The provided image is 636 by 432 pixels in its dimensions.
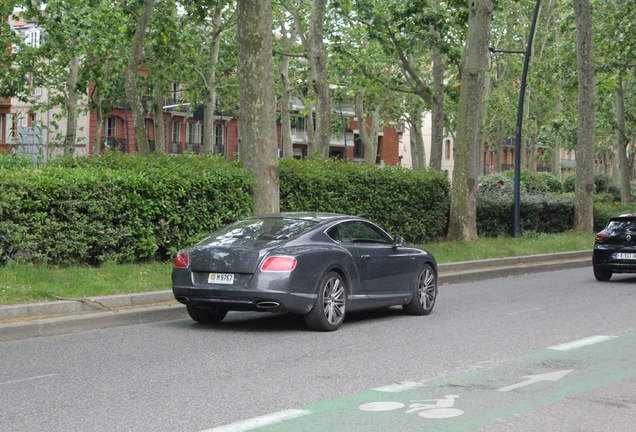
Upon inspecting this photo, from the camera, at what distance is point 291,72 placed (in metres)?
53.4

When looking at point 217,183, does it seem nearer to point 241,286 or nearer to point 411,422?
Result: point 241,286

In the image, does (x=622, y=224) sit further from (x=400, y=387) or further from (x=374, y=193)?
(x=400, y=387)

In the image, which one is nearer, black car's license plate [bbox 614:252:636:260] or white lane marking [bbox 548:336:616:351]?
white lane marking [bbox 548:336:616:351]

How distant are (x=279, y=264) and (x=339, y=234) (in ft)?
4.64

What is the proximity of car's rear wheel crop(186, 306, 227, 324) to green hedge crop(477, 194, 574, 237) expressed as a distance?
17.4 metres

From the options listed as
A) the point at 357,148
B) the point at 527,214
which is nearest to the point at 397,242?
the point at 527,214

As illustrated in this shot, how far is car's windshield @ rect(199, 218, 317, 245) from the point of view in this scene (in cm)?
1170

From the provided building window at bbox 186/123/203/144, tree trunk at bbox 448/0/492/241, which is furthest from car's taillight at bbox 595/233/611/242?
building window at bbox 186/123/203/144

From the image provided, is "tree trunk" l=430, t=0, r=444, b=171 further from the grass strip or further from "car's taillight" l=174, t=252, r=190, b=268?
"car's taillight" l=174, t=252, r=190, b=268

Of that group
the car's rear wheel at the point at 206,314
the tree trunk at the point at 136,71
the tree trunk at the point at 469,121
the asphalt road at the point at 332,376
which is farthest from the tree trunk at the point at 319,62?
the asphalt road at the point at 332,376

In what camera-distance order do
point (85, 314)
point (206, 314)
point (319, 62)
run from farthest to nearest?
point (319, 62), point (206, 314), point (85, 314)

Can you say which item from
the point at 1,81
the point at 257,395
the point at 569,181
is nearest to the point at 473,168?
the point at 257,395

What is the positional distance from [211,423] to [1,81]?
39.6 meters

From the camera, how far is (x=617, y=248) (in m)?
20.0
